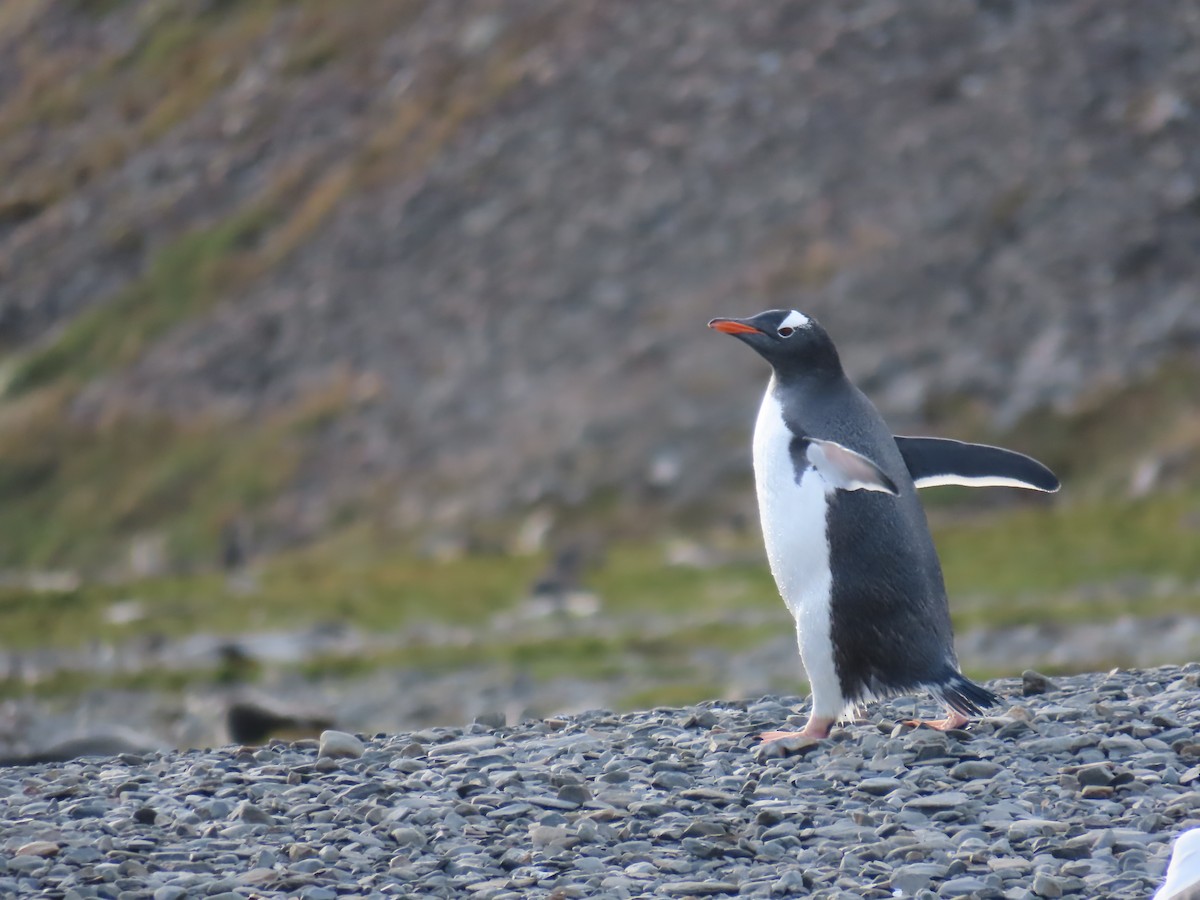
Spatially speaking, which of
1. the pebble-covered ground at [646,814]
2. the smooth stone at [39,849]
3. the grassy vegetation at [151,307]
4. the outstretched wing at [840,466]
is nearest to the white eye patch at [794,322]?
the outstretched wing at [840,466]

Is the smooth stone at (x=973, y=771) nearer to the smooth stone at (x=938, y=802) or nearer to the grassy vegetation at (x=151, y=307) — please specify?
the smooth stone at (x=938, y=802)

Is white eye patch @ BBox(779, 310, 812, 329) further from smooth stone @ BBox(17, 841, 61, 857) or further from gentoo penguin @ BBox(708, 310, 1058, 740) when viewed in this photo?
smooth stone @ BBox(17, 841, 61, 857)

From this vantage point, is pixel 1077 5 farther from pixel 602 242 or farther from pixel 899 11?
pixel 602 242

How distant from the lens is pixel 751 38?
124 feet

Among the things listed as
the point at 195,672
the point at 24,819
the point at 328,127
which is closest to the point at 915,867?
the point at 24,819

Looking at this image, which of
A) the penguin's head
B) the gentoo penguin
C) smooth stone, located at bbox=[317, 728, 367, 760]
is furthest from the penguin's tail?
smooth stone, located at bbox=[317, 728, 367, 760]

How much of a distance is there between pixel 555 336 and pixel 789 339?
24.4m

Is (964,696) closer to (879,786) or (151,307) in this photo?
(879,786)

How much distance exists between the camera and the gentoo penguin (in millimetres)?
8969

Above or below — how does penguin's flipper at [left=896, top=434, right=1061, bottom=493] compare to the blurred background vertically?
below

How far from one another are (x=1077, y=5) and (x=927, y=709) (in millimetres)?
28803

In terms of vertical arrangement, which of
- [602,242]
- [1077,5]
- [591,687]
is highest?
[1077,5]

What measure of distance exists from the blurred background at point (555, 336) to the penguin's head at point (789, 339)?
366 inches

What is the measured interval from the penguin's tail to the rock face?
20.3m
